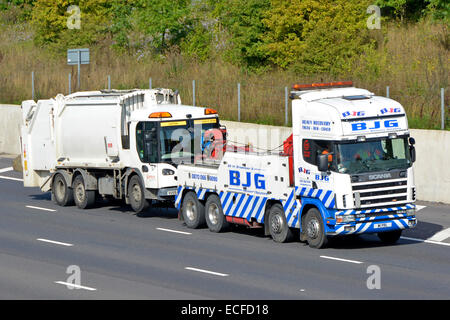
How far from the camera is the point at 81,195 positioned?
28.7m

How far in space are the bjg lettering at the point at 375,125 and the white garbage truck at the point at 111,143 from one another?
6.68 m

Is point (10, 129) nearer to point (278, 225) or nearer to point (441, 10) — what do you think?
point (441, 10)

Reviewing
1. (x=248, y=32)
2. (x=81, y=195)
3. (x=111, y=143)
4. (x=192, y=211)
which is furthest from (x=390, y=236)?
(x=248, y=32)

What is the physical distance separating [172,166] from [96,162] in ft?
10.3

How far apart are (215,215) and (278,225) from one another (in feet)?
8.11

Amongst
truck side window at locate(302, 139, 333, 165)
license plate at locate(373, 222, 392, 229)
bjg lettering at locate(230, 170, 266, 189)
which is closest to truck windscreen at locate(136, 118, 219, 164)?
bjg lettering at locate(230, 170, 266, 189)

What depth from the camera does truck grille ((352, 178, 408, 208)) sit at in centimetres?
2036

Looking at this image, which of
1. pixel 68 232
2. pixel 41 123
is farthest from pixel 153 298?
pixel 41 123

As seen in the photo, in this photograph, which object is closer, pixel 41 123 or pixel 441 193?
pixel 441 193

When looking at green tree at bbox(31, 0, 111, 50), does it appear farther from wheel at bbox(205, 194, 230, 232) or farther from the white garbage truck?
wheel at bbox(205, 194, 230, 232)

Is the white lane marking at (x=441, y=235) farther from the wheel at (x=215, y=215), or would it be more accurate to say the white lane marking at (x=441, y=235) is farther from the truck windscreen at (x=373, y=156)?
the wheel at (x=215, y=215)

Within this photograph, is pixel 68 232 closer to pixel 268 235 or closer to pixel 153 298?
pixel 268 235

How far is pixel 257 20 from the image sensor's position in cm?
4316

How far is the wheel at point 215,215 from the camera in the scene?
23.8 metres
